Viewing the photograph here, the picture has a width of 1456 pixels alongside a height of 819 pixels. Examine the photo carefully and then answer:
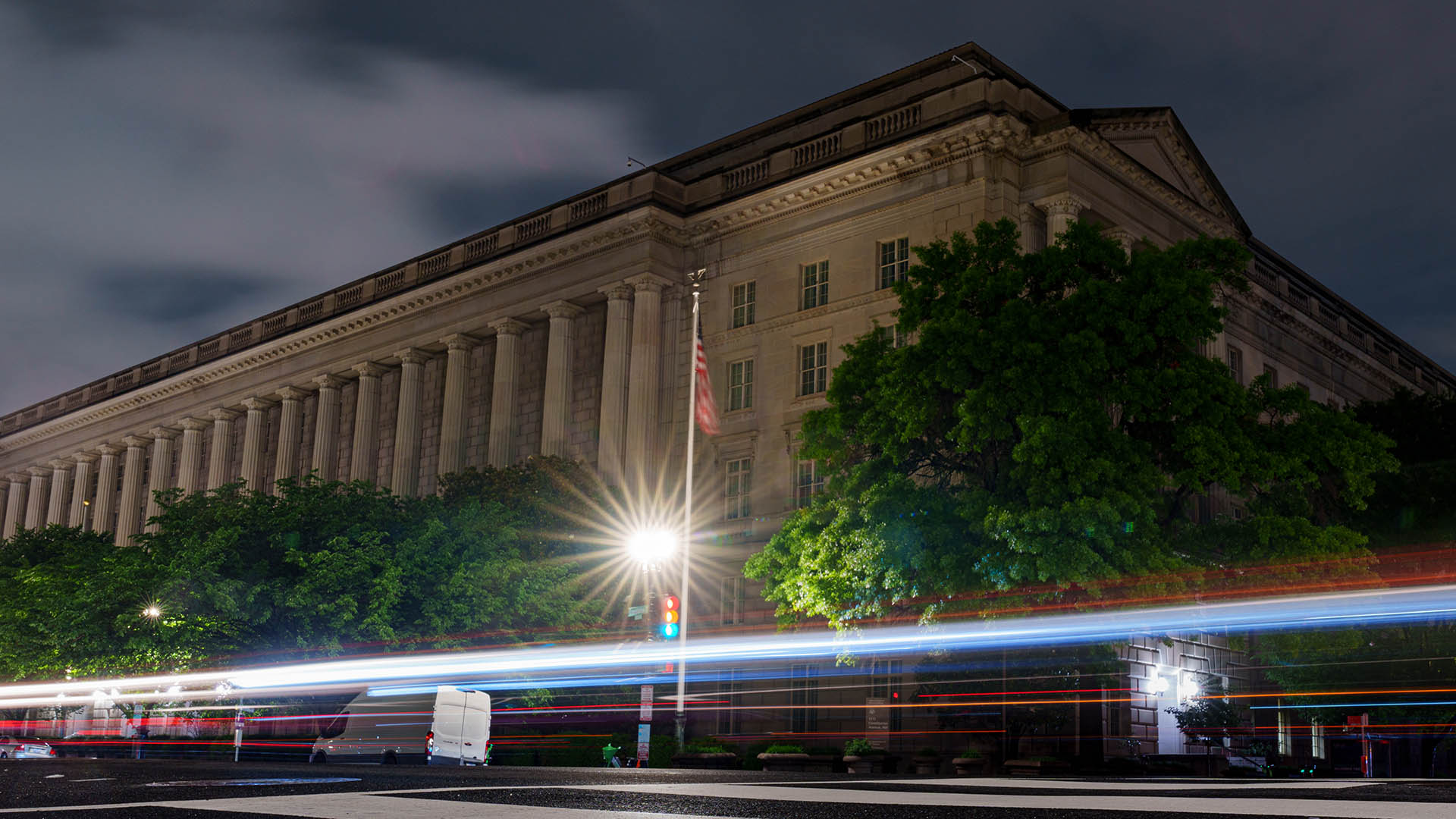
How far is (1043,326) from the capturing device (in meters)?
31.6

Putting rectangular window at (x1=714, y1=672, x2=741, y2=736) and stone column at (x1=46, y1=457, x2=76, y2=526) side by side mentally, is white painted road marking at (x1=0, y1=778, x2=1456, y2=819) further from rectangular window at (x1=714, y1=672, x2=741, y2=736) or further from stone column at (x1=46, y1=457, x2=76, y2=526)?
stone column at (x1=46, y1=457, x2=76, y2=526)

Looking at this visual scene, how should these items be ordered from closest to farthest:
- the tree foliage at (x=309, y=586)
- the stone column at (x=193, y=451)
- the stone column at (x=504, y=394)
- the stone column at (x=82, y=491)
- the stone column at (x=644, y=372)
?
the tree foliage at (x=309, y=586)
the stone column at (x=644, y=372)
the stone column at (x=504, y=394)
the stone column at (x=193, y=451)
the stone column at (x=82, y=491)

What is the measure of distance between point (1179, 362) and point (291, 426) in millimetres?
55955

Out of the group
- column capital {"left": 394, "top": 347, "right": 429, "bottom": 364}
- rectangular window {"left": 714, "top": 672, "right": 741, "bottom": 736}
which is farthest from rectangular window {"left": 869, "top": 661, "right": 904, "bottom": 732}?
column capital {"left": 394, "top": 347, "right": 429, "bottom": 364}

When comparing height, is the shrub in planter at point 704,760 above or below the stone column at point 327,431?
below

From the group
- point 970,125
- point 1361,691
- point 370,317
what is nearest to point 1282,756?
point 1361,691

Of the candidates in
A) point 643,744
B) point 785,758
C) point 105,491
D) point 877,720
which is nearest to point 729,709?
point 877,720

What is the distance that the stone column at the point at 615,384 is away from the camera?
5400 cm

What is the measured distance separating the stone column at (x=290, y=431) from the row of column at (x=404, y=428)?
8 cm

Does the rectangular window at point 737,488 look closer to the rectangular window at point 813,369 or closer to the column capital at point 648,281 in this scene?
the rectangular window at point 813,369

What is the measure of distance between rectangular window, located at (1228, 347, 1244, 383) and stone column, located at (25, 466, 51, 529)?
83.8m

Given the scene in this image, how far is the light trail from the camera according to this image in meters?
29.9

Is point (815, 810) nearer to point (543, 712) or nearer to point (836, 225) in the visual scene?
point (543, 712)

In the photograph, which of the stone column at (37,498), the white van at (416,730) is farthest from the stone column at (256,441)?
the white van at (416,730)
